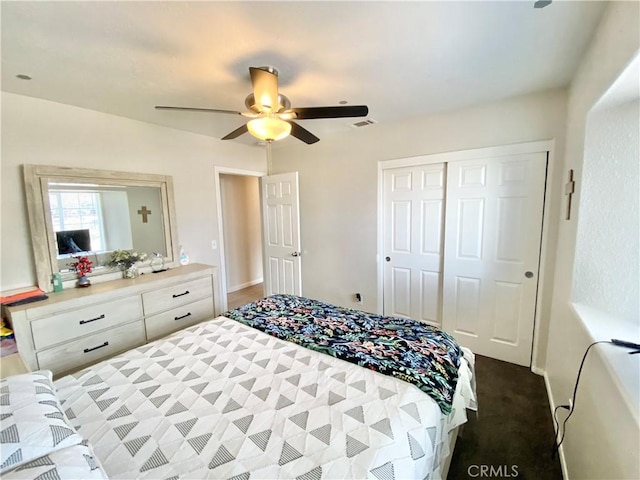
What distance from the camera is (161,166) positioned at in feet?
9.95

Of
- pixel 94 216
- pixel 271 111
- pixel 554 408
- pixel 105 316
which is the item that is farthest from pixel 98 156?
pixel 554 408

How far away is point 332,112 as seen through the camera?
1730 millimetres

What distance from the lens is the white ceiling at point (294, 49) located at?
132 centimetres

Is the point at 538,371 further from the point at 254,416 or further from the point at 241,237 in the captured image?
the point at 241,237

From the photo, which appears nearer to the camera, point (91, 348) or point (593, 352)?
point (593, 352)

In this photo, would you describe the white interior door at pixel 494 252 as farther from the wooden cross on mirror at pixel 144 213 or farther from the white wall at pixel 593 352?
the wooden cross on mirror at pixel 144 213

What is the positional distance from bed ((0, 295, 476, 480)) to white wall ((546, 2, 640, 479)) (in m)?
0.51

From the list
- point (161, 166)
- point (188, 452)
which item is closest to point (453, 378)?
point (188, 452)

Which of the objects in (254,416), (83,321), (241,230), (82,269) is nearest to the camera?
(254,416)

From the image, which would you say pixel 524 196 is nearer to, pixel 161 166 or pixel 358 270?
pixel 358 270

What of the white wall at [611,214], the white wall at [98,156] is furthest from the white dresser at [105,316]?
the white wall at [611,214]

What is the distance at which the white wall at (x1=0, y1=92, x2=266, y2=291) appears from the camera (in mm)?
2125

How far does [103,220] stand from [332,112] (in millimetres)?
2396

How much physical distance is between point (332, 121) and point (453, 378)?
2.55 m
